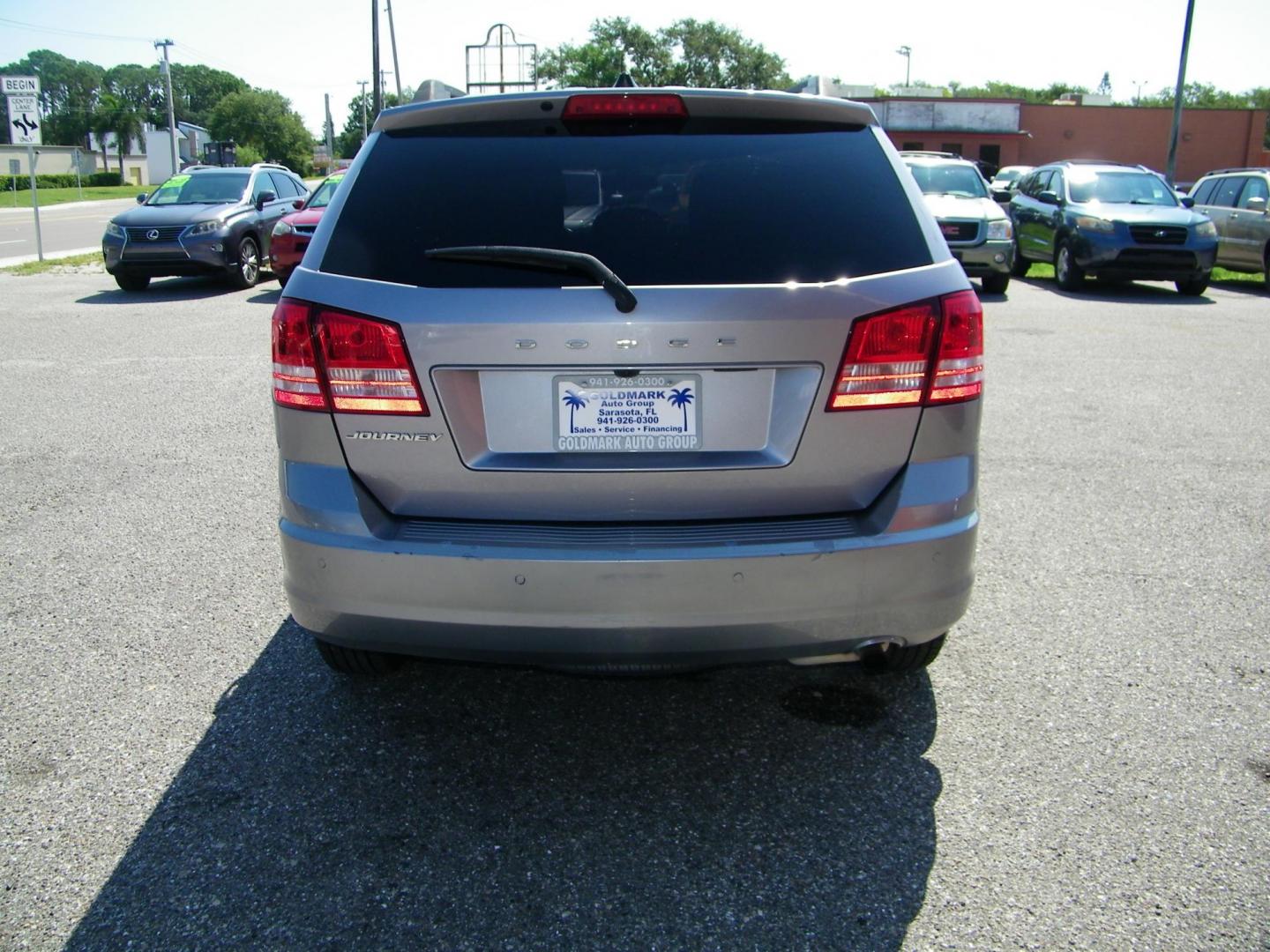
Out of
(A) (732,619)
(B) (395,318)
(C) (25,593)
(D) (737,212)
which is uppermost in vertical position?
(D) (737,212)

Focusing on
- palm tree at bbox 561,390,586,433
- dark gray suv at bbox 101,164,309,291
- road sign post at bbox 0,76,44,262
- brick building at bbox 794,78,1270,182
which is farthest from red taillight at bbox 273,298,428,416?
brick building at bbox 794,78,1270,182

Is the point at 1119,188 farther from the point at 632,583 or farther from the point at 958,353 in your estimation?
the point at 632,583

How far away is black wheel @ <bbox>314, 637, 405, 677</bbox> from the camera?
3.21 m

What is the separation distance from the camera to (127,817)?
9.25ft

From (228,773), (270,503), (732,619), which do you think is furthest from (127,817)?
(270,503)

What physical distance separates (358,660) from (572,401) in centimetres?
118

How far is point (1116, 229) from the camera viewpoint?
15.1 m

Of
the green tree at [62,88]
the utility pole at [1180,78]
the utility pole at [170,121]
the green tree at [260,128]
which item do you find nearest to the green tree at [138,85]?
the green tree at [62,88]

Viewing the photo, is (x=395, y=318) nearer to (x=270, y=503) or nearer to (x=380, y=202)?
(x=380, y=202)

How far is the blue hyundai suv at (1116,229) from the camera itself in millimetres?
15039

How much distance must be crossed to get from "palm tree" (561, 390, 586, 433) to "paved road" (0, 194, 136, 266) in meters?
20.6

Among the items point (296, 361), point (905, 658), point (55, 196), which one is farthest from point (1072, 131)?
point (296, 361)

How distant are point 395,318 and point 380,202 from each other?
1.36ft

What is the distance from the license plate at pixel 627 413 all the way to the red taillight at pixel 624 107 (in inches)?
30.9
